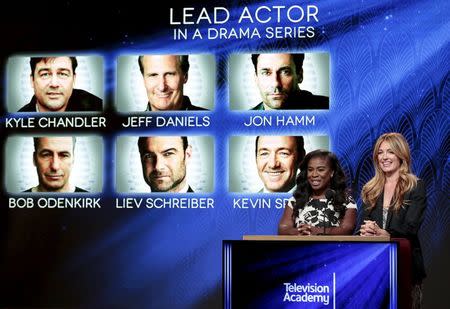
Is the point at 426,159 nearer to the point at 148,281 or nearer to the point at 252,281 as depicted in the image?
the point at 148,281

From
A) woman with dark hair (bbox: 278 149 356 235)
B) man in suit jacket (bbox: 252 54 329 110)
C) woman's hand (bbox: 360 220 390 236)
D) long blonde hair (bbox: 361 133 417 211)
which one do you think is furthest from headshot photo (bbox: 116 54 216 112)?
woman's hand (bbox: 360 220 390 236)

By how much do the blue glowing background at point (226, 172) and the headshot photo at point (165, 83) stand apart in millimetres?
79

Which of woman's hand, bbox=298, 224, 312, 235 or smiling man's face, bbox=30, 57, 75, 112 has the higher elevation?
smiling man's face, bbox=30, 57, 75, 112

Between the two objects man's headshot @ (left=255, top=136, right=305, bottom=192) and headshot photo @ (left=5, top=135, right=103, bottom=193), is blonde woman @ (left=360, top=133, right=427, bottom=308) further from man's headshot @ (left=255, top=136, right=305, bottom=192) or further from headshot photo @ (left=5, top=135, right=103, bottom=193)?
headshot photo @ (left=5, top=135, right=103, bottom=193)

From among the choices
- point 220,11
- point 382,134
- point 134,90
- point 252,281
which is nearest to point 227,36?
point 220,11

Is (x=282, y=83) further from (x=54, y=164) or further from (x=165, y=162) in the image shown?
(x=54, y=164)

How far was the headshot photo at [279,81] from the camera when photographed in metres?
7.43

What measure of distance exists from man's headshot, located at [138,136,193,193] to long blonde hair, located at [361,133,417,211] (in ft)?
4.89

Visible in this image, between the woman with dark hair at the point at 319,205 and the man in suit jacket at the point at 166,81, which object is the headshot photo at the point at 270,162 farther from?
the woman with dark hair at the point at 319,205

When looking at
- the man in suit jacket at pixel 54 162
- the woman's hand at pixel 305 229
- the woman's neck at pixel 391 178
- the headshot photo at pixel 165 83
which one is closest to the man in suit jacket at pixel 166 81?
the headshot photo at pixel 165 83

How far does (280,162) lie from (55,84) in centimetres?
207

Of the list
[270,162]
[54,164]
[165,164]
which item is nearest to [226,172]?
[270,162]

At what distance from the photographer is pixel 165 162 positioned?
759cm

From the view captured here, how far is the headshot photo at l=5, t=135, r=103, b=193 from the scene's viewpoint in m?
7.70
